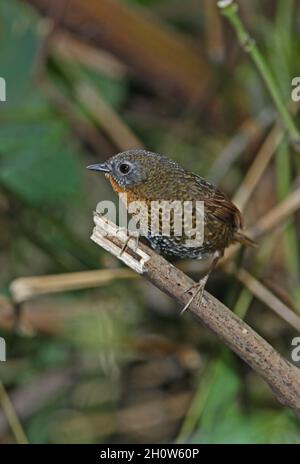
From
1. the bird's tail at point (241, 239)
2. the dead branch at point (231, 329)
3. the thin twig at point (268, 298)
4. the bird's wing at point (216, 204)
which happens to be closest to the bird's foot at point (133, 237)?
the dead branch at point (231, 329)

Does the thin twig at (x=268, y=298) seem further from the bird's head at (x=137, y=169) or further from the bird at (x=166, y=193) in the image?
the bird's head at (x=137, y=169)

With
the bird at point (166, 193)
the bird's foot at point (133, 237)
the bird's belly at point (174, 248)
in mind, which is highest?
the bird at point (166, 193)

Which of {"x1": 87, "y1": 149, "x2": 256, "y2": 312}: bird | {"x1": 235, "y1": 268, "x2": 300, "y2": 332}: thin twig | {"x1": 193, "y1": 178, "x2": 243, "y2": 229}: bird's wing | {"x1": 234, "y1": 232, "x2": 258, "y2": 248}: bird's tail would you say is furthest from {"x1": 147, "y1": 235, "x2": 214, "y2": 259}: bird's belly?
{"x1": 235, "y1": 268, "x2": 300, "y2": 332}: thin twig

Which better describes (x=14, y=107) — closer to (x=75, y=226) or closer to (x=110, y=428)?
(x=75, y=226)

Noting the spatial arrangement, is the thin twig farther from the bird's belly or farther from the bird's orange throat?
the bird's orange throat

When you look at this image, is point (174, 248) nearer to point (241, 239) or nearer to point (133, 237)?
point (133, 237)

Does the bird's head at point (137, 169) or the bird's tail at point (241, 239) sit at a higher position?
the bird's tail at point (241, 239)

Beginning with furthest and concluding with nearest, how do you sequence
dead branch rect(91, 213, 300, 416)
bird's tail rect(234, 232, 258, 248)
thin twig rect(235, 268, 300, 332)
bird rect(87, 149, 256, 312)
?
thin twig rect(235, 268, 300, 332) → bird's tail rect(234, 232, 258, 248) → bird rect(87, 149, 256, 312) → dead branch rect(91, 213, 300, 416)

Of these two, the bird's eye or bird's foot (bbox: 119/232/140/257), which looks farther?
the bird's eye
